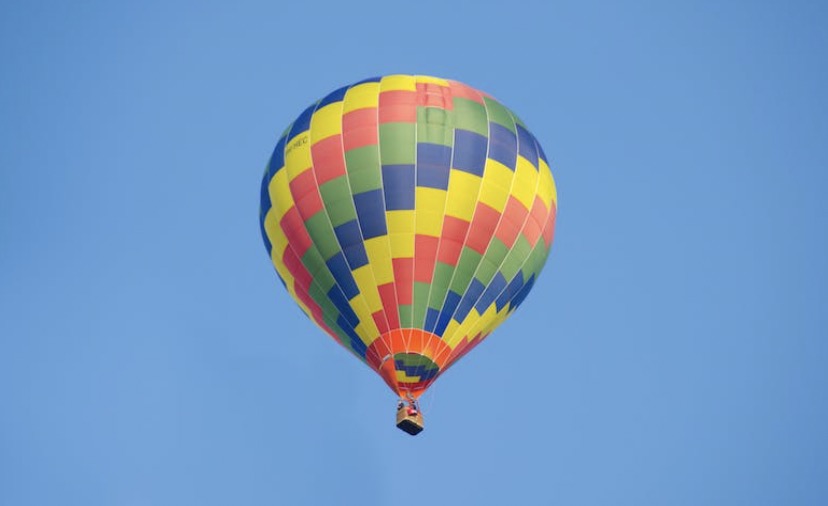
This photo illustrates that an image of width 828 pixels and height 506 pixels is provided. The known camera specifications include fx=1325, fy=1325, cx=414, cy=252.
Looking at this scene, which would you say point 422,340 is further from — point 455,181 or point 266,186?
point 266,186

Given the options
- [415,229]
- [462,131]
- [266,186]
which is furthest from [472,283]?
[266,186]

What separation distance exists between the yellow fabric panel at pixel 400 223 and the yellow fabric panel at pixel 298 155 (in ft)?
6.28

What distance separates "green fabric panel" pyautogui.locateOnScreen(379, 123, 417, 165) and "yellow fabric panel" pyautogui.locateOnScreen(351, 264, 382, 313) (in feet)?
6.39

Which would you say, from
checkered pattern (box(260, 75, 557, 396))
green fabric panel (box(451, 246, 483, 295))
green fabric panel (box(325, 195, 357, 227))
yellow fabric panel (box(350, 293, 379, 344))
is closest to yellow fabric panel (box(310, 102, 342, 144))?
checkered pattern (box(260, 75, 557, 396))

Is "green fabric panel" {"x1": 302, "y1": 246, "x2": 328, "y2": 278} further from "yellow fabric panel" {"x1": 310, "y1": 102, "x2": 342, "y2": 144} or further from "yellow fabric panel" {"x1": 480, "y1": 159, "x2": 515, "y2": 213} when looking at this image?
"yellow fabric panel" {"x1": 480, "y1": 159, "x2": 515, "y2": 213}

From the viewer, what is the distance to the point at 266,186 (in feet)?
78.4

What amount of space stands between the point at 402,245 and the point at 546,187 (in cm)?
336

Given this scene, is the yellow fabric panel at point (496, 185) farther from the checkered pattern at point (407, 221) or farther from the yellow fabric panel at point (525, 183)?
the yellow fabric panel at point (525, 183)

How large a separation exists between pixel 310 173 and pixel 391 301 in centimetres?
280

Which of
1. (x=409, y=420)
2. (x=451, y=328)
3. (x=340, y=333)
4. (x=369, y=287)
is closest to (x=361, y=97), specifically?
(x=369, y=287)

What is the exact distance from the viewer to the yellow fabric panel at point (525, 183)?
2314 centimetres

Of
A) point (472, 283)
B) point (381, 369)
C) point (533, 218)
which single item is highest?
point (533, 218)

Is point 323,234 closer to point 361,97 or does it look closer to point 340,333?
point 340,333

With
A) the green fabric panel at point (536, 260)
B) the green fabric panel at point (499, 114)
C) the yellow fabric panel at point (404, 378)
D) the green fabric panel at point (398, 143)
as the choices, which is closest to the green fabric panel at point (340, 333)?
the yellow fabric panel at point (404, 378)
